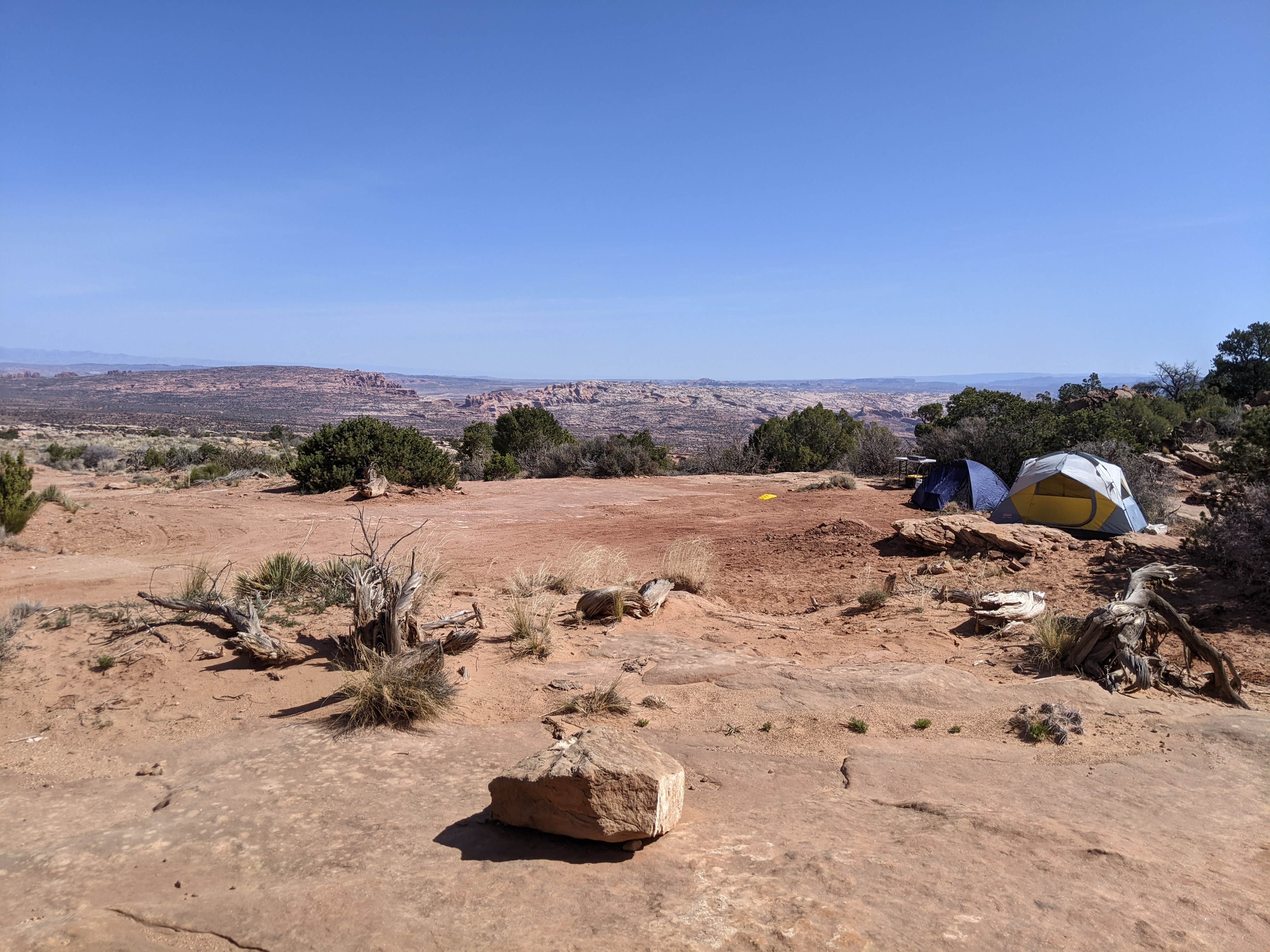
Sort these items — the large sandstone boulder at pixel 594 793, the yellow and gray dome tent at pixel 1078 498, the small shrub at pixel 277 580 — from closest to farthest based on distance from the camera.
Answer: the large sandstone boulder at pixel 594 793 → the small shrub at pixel 277 580 → the yellow and gray dome tent at pixel 1078 498

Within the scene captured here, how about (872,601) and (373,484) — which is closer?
(872,601)

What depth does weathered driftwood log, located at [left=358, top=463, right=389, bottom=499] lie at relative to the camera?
19.1 metres

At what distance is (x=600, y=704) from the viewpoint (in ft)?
21.2

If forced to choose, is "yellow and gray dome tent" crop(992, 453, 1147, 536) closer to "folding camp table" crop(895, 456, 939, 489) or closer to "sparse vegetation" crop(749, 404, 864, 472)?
"folding camp table" crop(895, 456, 939, 489)

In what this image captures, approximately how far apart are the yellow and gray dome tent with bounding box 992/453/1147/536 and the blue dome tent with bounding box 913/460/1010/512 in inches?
86.4

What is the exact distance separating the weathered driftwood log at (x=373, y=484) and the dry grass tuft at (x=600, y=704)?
1401 centimetres

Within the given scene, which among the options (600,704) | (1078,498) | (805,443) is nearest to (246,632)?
(600,704)

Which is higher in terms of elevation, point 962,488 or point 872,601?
point 962,488

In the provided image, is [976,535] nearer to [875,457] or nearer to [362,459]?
[362,459]

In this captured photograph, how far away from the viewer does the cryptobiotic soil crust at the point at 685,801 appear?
3381 millimetres

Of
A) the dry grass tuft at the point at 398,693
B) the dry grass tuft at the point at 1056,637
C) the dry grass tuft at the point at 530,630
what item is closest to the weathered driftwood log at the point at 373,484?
the dry grass tuft at the point at 530,630

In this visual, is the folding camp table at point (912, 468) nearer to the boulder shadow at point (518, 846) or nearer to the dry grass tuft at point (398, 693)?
the dry grass tuft at point (398, 693)

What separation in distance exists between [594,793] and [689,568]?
6952 millimetres

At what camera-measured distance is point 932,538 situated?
12484 millimetres
